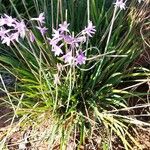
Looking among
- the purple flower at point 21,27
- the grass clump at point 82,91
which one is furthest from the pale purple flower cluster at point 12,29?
the grass clump at point 82,91

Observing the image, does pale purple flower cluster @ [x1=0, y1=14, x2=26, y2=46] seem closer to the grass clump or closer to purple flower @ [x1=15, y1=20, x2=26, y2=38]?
purple flower @ [x1=15, y1=20, x2=26, y2=38]

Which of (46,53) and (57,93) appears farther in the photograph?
(46,53)

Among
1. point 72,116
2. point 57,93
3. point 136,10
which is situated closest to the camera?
point 57,93

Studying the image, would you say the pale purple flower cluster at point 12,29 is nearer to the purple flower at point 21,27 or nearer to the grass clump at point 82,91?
the purple flower at point 21,27

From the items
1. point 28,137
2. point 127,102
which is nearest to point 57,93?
point 28,137

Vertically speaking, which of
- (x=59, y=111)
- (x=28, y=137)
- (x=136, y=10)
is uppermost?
(x=136, y=10)

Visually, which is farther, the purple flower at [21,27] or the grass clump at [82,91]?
the grass clump at [82,91]

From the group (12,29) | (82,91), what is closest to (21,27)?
(12,29)

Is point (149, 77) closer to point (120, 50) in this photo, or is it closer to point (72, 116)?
point (120, 50)

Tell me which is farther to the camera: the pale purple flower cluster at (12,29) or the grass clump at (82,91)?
the grass clump at (82,91)

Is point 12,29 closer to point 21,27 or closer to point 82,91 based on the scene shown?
point 21,27

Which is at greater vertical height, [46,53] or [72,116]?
[46,53]
